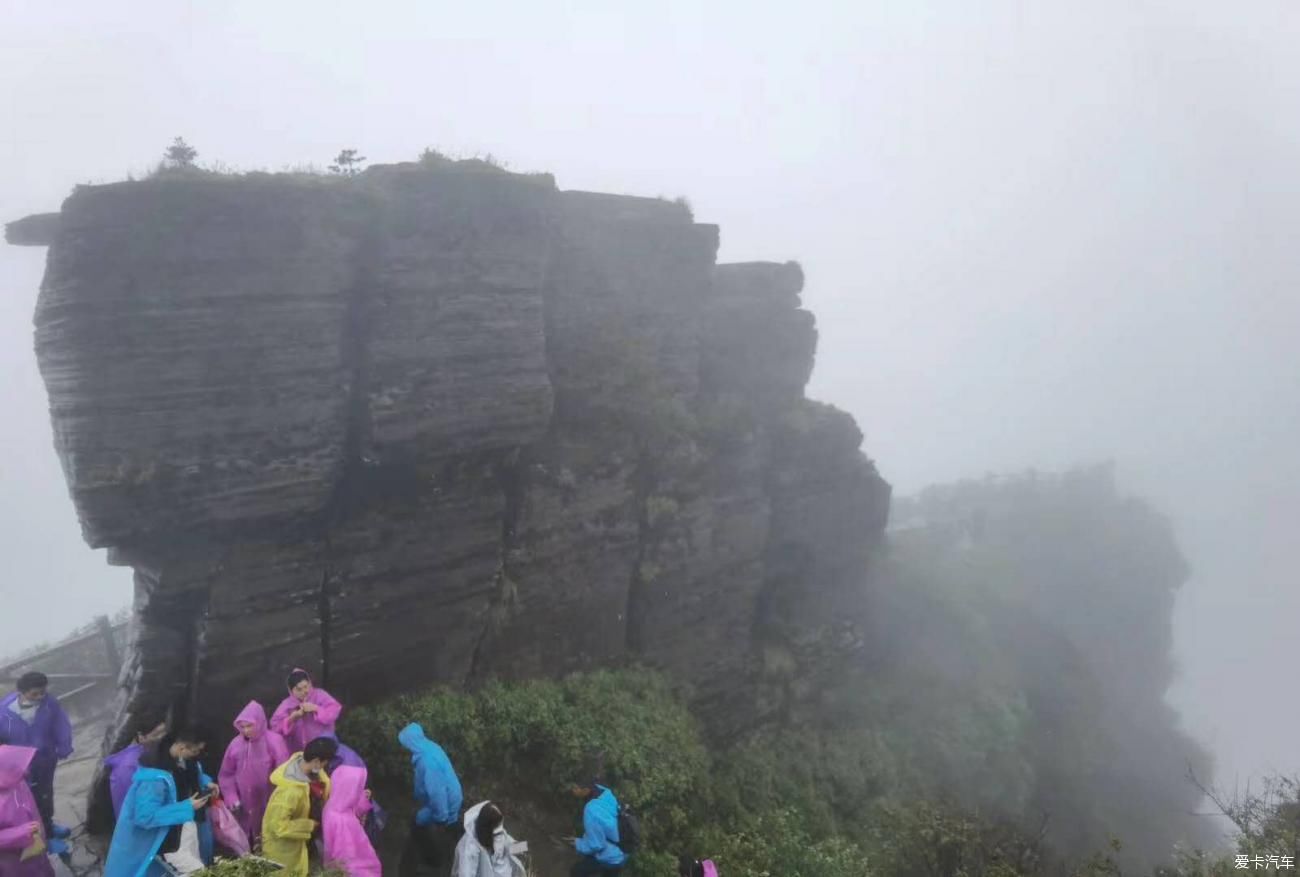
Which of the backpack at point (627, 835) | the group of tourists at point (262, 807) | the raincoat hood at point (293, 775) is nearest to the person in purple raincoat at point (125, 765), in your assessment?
the group of tourists at point (262, 807)

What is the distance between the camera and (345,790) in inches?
292

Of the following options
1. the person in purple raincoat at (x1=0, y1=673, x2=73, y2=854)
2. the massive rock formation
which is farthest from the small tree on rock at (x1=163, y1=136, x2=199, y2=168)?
the person in purple raincoat at (x1=0, y1=673, x2=73, y2=854)

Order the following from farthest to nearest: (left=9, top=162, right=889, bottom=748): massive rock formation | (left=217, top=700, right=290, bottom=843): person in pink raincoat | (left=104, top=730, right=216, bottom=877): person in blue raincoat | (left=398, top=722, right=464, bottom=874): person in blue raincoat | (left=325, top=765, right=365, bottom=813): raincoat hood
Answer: (left=9, top=162, right=889, bottom=748): massive rock formation, (left=398, top=722, right=464, bottom=874): person in blue raincoat, (left=217, top=700, right=290, bottom=843): person in pink raincoat, (left=325, top=765, right=365, bottom=813): raincoat hood, (left=104, top=730, right=216, bottom=877): person in blue raincoat

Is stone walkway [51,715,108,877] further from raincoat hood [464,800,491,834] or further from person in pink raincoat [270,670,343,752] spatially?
raincoat hood [464,800,491,834]

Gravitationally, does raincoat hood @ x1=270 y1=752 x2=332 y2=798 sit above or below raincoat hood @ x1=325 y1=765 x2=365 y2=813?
above

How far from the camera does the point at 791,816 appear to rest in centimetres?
1526

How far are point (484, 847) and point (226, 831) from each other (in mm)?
2708

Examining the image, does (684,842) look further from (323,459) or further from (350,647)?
(323,459)

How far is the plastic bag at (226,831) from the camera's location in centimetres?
795

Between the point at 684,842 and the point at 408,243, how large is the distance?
1100 cm

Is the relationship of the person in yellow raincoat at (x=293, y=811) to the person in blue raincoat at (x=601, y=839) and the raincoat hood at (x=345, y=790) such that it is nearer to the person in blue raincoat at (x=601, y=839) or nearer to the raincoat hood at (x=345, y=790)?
the raincoat hood at (x=345, y=790)

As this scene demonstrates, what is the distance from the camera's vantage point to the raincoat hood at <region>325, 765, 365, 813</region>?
7363 mm

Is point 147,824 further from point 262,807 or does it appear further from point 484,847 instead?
point 484,847

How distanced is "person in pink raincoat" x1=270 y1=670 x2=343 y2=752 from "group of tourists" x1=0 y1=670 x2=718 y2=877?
0.6 inches
